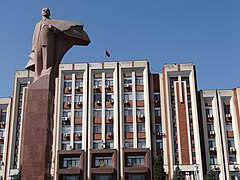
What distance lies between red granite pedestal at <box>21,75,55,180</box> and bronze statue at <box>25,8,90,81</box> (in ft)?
1.92

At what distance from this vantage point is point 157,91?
39.2 metres

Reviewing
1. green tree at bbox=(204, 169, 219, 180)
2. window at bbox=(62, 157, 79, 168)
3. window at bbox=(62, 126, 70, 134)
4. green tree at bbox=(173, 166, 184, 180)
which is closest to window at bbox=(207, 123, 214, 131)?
green tree at bbox=(204, 169, 219, 180)

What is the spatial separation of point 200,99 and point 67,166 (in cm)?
1675

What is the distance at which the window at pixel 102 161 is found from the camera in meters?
35.7

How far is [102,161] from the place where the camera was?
3578 centimetres

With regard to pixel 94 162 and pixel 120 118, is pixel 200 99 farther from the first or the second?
pixel 94 162

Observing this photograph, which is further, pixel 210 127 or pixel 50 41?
pixel 210 127

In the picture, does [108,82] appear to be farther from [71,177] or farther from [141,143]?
[71,177]

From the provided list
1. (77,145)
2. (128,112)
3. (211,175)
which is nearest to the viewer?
(211,175)

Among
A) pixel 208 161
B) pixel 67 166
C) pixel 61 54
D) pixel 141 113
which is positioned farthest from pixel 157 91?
pixel 61 54

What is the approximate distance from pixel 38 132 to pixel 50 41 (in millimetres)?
3265

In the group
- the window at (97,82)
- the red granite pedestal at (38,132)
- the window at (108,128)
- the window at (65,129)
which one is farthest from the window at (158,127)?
the red granite pedestal at (38,132)

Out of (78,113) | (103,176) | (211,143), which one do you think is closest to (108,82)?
(78,113)

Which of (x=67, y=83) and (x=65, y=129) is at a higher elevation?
(x=67, y=83)
